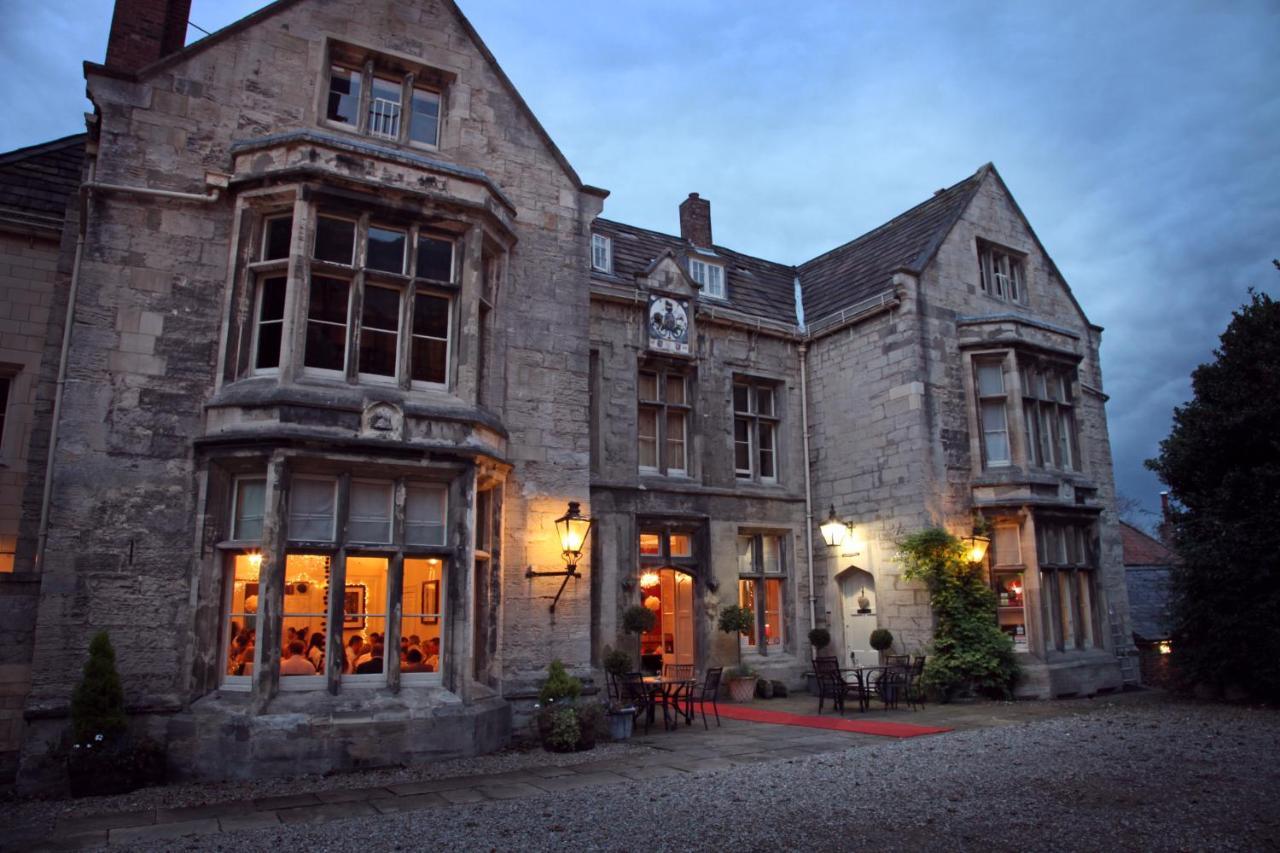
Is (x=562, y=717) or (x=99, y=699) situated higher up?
(x=99, y=699)

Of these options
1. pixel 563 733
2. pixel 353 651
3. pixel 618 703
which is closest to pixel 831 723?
pixel 618 703

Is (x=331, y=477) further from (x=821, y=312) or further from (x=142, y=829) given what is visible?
(x=821, y=312)

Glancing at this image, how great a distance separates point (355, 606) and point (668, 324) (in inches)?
351

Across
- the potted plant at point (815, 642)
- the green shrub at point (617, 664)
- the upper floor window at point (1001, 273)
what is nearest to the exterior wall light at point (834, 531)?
the potted plant at point (815, 642)

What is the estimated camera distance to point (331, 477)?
10.3m

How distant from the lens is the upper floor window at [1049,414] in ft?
57.1

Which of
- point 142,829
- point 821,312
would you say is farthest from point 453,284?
point 821,312

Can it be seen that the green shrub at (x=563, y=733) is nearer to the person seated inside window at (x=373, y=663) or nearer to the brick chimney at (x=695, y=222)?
the person seated inside window at (x=373, y=663)

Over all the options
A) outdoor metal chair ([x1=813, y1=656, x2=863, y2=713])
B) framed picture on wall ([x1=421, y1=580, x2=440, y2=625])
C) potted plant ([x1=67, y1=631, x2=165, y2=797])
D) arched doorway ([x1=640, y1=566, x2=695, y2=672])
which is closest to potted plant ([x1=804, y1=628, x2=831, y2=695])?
outdoor metal chair ([x1=813, y1=656, x2=863, y2=713])

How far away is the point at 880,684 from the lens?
47.3 feet

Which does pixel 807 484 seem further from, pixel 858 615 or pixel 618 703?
pixel 618 703

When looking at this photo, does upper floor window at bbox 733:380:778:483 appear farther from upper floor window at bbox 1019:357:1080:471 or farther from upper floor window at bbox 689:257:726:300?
upper floor window at bbox 1019:357:1080:471

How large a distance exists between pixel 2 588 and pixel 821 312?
51.9 feet

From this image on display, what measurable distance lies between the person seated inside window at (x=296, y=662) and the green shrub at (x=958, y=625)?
10.7 meters
